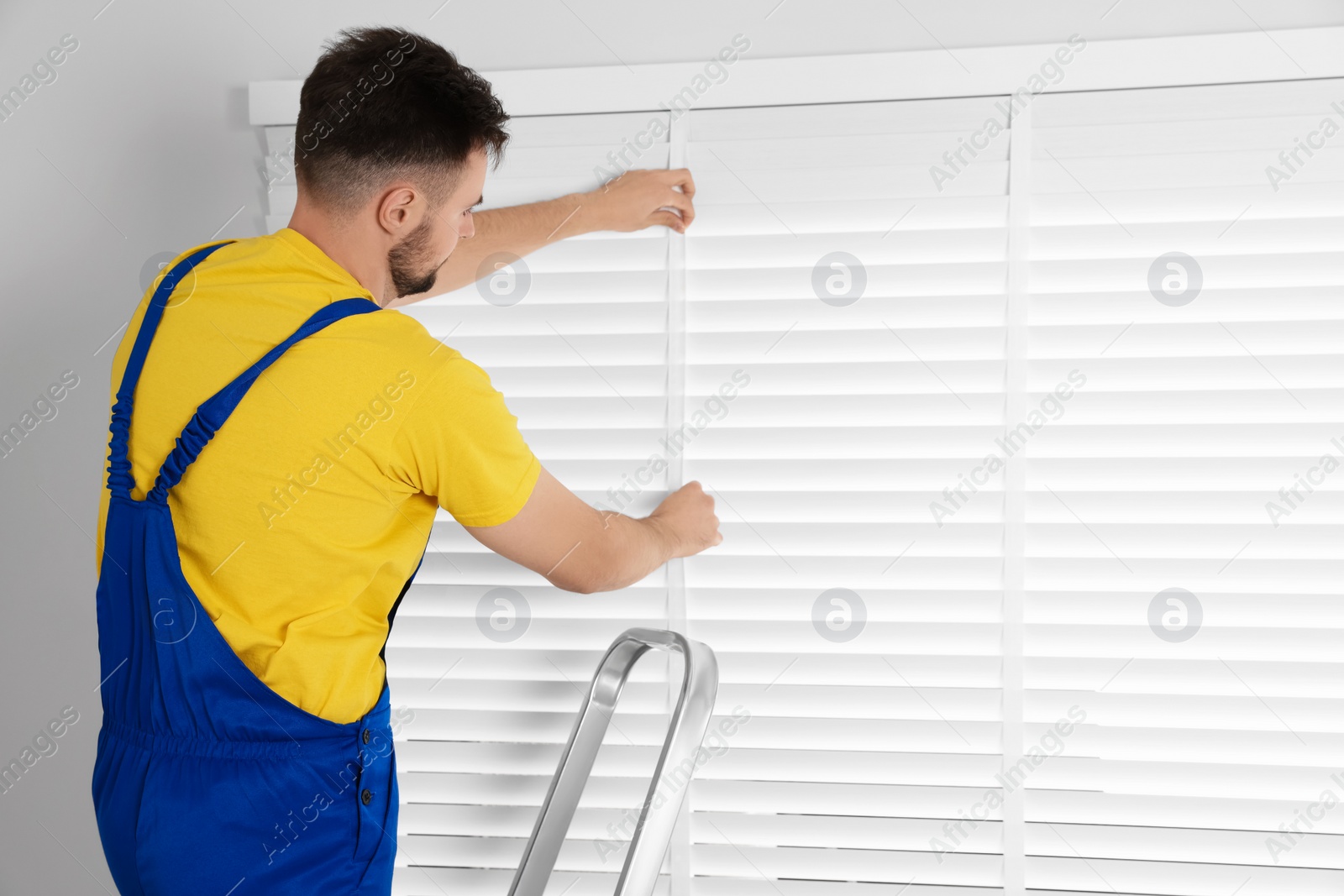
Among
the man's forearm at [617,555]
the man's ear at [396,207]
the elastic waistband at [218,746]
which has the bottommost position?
the elastic waistband at [218,746]

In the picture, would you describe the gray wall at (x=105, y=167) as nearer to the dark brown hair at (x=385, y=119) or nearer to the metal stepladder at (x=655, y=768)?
the dark brown hair at (x=385, y=119)

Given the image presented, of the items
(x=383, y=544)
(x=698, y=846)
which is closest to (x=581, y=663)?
(x=698, y=846)

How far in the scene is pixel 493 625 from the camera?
1.30 metres

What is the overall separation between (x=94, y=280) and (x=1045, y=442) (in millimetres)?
1486

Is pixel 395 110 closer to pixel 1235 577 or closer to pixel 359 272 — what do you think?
pixel 359 272

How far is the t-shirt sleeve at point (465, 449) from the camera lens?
2.90ft

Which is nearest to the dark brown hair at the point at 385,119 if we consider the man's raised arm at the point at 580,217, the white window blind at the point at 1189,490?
the man's raised arm at the point at 580,217

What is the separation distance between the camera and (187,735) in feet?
2.94

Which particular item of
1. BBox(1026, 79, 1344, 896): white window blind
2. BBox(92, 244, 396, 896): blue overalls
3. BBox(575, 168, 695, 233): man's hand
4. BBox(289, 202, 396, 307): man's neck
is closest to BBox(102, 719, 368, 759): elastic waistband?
BBox(92, 244, 396, 896): blue overalls

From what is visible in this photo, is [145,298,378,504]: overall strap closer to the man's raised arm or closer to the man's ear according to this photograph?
the man's ear

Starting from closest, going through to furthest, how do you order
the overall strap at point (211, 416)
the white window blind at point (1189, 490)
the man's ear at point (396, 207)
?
the overall strap at point (211, 416), the man's ear at point (396, 207), the white window blind at point (1189, 490)

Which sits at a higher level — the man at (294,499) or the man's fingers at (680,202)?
the man's fingers at (680,202)

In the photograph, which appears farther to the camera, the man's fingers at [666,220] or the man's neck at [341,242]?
the man's fingers at [666,220]

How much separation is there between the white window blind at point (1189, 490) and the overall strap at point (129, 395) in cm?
110
